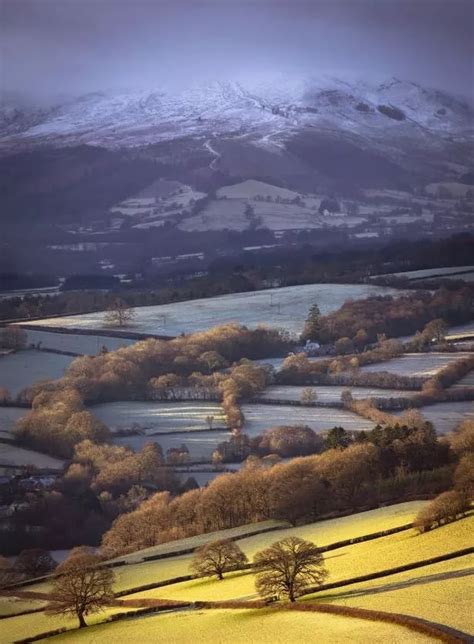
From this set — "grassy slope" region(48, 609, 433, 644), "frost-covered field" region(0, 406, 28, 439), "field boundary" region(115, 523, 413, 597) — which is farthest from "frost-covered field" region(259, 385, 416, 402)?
"grassy slope" region(48, 609, 433, 644)

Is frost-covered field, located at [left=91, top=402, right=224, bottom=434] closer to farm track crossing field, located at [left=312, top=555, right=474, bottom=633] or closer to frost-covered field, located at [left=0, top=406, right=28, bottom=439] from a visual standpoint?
frost-covered field, located at [left=0, top=406, right=28, bottom=439]

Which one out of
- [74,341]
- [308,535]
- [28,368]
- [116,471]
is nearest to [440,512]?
[308,535]

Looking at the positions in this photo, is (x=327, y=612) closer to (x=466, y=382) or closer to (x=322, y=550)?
(x=322, y=550)

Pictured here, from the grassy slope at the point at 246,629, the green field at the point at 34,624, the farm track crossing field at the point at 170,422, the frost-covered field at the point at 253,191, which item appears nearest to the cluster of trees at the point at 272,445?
the farm track crossing field at the point at 170,422

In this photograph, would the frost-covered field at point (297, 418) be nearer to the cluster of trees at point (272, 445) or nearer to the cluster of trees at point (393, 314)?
the cluster of trees at point (272, 445)

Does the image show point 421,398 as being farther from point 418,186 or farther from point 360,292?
point 418,186

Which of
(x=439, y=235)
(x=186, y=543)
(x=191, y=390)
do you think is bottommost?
(x=186, y=543)

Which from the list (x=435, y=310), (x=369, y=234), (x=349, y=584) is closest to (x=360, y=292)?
(x=435, y=310)

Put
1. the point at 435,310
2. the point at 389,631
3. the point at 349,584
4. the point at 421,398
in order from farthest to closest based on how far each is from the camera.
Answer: the point at 435,310 < the point at 421,398 < the point at 349,584 < the point at 389,631
